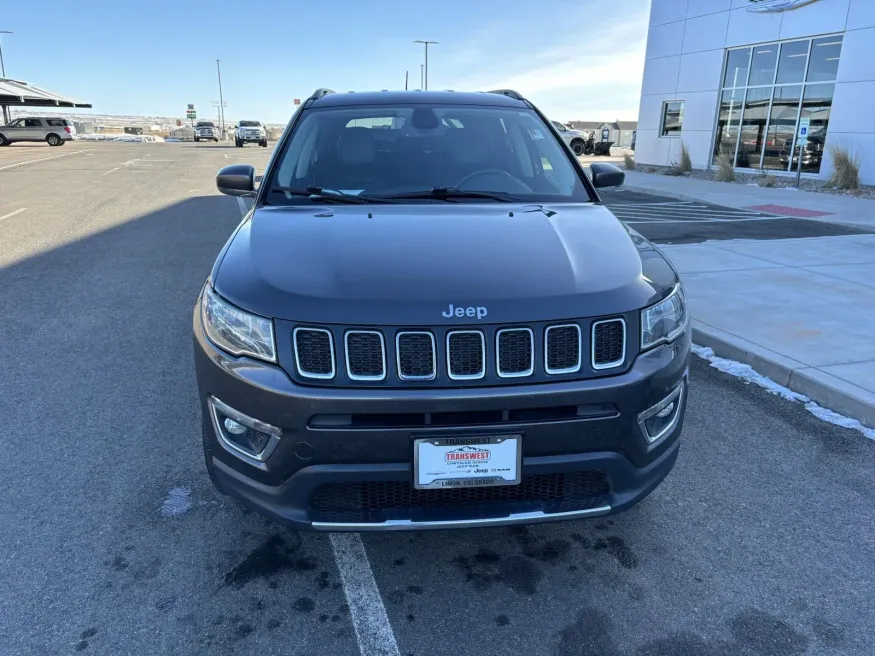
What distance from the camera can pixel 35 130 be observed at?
132 ft

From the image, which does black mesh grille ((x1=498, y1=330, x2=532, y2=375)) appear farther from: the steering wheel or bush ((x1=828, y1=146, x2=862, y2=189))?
bush ((x1=828, y1=146, x2=862, y2=189))

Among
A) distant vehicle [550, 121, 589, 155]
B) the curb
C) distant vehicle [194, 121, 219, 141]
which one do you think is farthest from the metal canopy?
the curb

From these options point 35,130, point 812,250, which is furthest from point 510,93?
point 35,130

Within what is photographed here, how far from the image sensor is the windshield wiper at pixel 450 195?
3.27 m

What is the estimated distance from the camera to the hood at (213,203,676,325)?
7.16ft

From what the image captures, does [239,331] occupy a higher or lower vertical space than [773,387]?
higher

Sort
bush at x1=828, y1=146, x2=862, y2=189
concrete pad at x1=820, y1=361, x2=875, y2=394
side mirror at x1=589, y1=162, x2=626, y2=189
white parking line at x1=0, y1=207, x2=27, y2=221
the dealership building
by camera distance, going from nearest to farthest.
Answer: side mirror at x1=589, y1=162, x2=626, y2=189 → concrete pad at x1=820, y1=361, x2=875, y2=394 → white parking line at x1=0, y1=207, x2=27, y2=221 → bush at x1=828, y1=146, x2=862, y2=189 → the dealership building

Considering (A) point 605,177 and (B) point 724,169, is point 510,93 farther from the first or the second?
(B) point 724,169

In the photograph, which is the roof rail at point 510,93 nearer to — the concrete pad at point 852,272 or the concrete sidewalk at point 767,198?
the concrete pad at point 852,272

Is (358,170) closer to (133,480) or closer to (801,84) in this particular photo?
(133,480)

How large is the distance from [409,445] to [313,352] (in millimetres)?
441

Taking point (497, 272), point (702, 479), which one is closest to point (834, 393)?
point (702, 479)

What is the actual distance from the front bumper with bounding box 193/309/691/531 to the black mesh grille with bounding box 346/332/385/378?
7cm

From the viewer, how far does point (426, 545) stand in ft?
8.91
